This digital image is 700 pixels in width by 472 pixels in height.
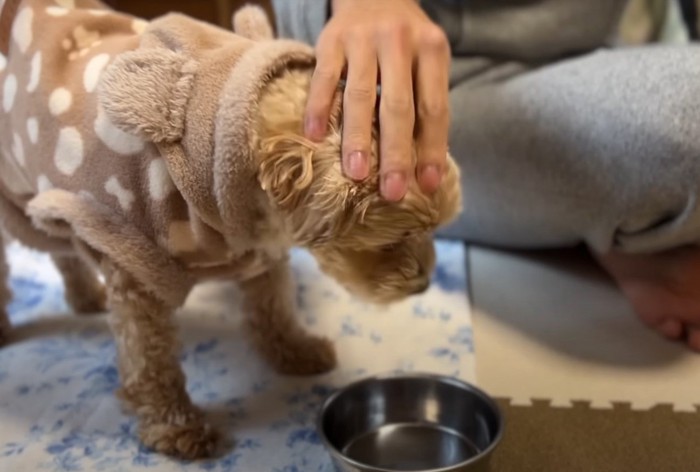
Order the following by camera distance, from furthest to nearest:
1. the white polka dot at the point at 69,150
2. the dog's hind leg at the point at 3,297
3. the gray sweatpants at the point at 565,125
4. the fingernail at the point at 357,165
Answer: the dog's hind leg at the point at 3,297 → the gray sweatpants at the point at 565,125 → the white polka dot at the point at 69,150 → the fingernail at the point at 357,165

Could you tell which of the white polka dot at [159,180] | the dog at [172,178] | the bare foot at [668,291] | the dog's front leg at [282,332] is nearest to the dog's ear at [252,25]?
the dog at [172,178]

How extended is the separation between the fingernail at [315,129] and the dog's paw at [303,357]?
0.42 metres

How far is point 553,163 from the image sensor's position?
1.28 m

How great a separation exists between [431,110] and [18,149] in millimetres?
530

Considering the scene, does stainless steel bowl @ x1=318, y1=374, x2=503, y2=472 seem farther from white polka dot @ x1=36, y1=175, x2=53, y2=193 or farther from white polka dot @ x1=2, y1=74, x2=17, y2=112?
white polka dot @ x1=2, y1=74, x2=17, y2=112

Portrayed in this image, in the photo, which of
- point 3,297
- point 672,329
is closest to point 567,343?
point 672,329

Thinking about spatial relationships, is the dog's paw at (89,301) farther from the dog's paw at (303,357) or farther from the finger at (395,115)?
the finger at (395,115)

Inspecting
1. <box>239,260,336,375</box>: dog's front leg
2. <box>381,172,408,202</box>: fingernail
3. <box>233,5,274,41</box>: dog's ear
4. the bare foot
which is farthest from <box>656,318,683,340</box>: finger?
<box>233,5,274,41</box>: dog's ear

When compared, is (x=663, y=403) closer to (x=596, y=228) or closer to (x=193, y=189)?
(x=596, y=228)

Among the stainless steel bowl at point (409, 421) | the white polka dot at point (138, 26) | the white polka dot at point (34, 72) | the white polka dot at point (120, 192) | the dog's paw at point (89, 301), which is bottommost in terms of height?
the dog's paw at point (89, 301)

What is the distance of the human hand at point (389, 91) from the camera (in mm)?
819

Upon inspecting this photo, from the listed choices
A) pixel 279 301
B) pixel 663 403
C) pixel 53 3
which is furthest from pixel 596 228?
pixel 53 3

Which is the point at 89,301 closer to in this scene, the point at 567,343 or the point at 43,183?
the point at 43,183

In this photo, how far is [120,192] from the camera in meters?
0.90
